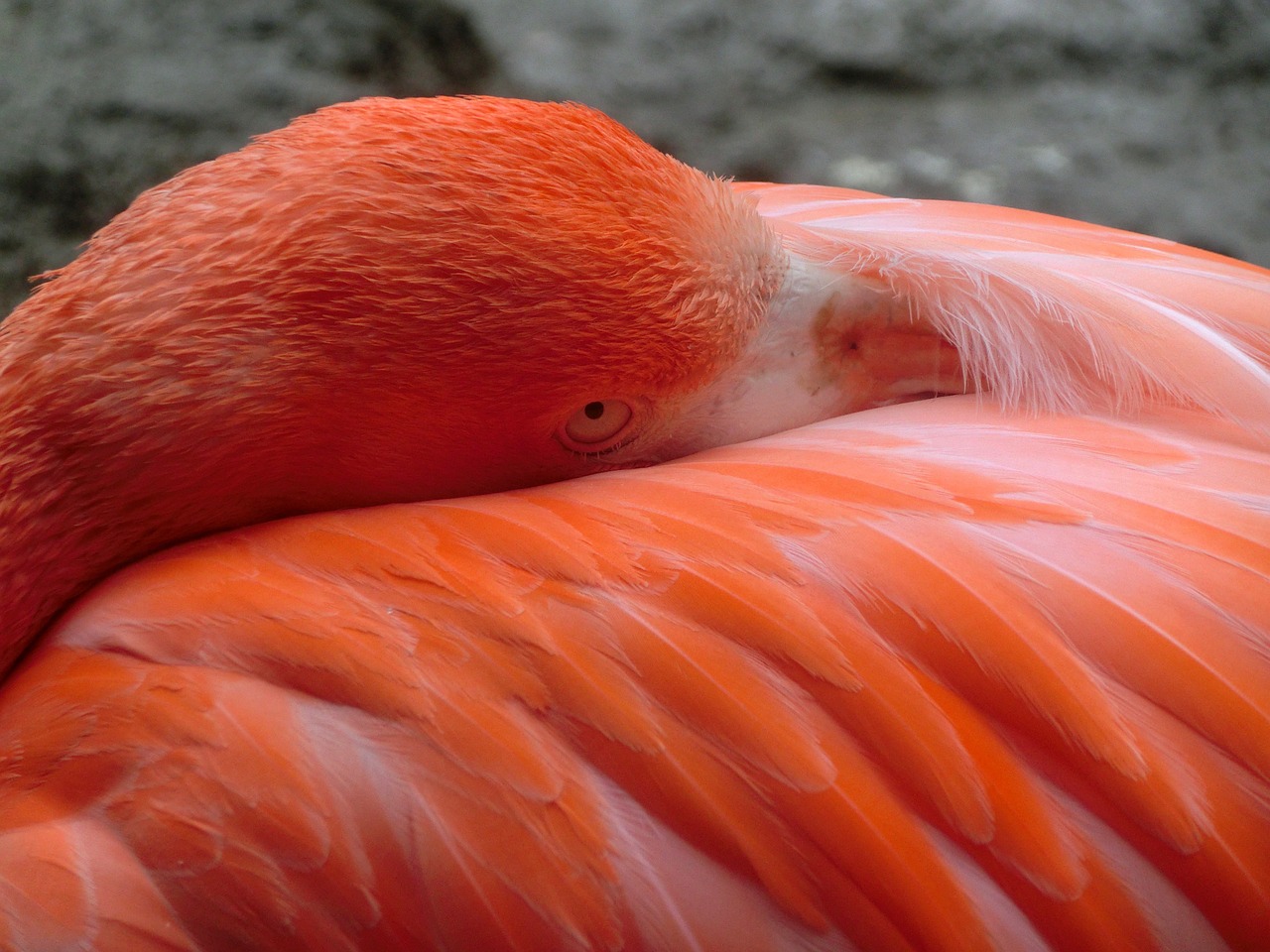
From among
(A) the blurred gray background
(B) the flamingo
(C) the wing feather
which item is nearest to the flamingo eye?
(B) the flamingo

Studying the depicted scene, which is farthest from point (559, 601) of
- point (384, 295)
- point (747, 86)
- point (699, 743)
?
point (747, 86)

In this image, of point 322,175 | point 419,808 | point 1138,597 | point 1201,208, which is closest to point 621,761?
point 419,808

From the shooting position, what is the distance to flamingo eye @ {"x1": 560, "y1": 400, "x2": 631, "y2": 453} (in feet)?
3.49

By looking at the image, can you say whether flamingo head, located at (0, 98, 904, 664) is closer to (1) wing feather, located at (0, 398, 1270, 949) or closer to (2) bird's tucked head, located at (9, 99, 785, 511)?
(2) bird's tucked head, located at (9, 99, 785, 511)

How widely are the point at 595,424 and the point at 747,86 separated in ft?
5.01

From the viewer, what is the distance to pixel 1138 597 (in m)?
0.90

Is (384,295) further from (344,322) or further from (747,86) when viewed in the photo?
(747,86)

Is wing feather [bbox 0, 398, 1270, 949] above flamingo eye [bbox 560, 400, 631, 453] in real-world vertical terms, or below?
below

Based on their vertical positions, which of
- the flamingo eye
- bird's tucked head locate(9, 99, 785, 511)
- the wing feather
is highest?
bird's tucked head locate(9, 99, 785, 511)

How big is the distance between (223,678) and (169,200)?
0.43 m

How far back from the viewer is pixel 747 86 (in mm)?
2352

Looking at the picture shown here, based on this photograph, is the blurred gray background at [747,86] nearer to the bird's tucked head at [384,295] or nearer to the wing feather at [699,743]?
the bird's tucked head at [384,295]

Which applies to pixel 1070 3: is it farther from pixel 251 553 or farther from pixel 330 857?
pixel 330 857

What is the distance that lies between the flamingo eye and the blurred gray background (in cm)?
133
